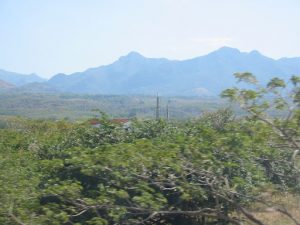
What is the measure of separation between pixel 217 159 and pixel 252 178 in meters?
0.68

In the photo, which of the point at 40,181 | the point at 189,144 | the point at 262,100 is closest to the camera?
the point at 262,100

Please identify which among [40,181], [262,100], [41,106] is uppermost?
[262,100]

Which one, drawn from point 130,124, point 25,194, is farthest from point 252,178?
point 130,124

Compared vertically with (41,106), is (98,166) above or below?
above

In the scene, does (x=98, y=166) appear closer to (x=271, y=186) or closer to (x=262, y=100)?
(x=262, y=100)

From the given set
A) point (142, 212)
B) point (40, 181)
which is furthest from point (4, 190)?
point (142, 212)

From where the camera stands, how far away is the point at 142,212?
14.8ft

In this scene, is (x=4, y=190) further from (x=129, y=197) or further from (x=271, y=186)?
(x=271, y=186)

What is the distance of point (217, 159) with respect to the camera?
486 centimetres

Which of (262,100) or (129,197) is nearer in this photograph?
(262,100)

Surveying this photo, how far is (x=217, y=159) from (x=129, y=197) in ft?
3.12

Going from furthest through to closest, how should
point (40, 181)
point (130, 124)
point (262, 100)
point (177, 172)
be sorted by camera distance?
point (130, 124)
point (40, 181)
point (177, 172)
point (262, 100)

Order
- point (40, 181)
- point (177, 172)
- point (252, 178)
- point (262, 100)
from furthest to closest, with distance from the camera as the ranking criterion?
point (40, 181), point (252, 178), point (177, 172), point (262, 100)

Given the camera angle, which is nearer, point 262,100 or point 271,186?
point 262,100
